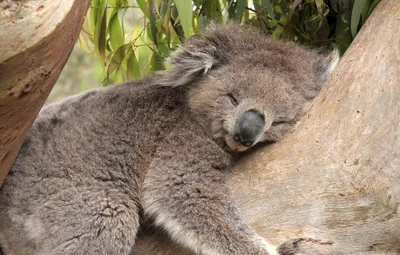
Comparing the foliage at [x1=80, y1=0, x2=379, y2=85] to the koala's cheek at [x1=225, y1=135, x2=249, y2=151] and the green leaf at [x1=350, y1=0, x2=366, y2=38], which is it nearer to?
the green leaf at [x1=350, y1=0, x2=366, y2=38]

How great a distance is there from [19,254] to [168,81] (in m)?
1.15

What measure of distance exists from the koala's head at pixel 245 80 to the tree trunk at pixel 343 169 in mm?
146

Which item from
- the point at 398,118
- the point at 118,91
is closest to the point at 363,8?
the point at 398,118

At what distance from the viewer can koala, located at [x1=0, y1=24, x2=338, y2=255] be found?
2637mm

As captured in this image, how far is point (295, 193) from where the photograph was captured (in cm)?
253

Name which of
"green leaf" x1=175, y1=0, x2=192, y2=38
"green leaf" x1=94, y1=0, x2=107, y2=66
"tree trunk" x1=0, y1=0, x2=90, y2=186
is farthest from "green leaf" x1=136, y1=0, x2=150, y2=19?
"tree trunk" x1=0, y1=0, x2=90, y2=186

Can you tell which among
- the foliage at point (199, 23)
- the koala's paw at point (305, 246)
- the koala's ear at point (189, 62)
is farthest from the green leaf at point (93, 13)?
the koala's paw at point (305, 246)

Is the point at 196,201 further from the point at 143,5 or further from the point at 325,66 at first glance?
the point at 143,5

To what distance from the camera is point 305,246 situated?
2400 millimetres

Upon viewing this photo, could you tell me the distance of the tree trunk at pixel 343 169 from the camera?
7.88ft

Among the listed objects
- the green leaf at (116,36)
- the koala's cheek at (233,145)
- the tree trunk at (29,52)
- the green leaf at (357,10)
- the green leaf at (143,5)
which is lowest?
the koala's cheek at (233,145)

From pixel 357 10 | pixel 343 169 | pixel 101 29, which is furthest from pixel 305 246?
pixel 101 29

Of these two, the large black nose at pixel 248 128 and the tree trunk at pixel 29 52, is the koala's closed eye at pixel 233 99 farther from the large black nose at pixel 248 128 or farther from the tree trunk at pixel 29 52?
the tree trunk at pixel 29 52

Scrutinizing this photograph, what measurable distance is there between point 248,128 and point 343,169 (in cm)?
47
